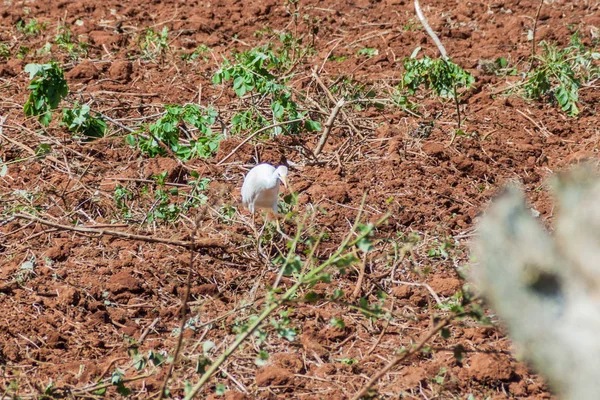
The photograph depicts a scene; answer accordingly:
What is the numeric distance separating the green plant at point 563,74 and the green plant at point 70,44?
11.9 ft

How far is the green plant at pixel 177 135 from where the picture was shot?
5.13 metres

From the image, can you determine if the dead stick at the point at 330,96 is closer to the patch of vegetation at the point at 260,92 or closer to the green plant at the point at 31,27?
the patch of vegetation at the point at 260,92

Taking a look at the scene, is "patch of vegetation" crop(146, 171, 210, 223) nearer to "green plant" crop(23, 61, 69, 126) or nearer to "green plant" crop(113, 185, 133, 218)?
"green plant" crop(113, 185, 133, 218)

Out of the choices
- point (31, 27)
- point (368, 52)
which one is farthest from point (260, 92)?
point (31, 27)

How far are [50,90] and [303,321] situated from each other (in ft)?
7.13

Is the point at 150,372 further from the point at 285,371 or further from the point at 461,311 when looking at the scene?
the point at 461,311

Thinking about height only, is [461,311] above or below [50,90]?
above

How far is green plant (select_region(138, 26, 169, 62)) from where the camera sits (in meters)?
6.90

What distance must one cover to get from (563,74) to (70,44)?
158 inches

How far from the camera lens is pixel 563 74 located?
593 cm

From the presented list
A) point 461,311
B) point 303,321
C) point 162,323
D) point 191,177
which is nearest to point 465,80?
point 191,177

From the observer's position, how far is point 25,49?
275 inches

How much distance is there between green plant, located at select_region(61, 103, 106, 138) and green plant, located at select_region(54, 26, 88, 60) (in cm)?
172

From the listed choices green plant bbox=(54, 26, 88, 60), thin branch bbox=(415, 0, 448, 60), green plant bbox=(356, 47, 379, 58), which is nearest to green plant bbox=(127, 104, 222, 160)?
green plant bbox=(54, 26, 88, 60)
